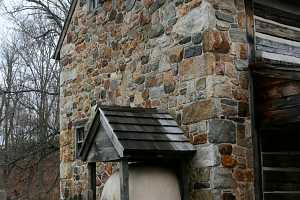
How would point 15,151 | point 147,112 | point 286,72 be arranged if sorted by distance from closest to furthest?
point 286,72, point 147,112, point 15,151

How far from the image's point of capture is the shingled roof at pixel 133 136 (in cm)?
727

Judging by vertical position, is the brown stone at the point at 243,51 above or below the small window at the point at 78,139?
above

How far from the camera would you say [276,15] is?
8.70 metres

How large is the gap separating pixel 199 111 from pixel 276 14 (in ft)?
7.25

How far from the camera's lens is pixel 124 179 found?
7.19m

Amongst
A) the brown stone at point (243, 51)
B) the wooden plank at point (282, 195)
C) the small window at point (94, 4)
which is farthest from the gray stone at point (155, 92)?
the small window at point (94, 4)

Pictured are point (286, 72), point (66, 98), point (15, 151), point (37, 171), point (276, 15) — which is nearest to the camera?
point (286, 72)

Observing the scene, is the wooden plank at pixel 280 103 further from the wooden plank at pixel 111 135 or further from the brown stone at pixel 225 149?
the wooden plank at pixel 111 135

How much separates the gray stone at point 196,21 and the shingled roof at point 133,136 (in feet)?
4.27

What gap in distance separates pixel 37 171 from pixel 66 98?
34.3ft

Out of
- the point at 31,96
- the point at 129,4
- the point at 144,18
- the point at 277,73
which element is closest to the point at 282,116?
the point at 277,73

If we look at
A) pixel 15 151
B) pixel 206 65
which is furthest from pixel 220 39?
pixel 15 151

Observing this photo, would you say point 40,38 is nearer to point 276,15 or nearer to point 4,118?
point 4,118

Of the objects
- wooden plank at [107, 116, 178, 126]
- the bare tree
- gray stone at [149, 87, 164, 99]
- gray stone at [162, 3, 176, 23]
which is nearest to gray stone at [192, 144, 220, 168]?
wooden plank at [107, 116, 178, 126]
